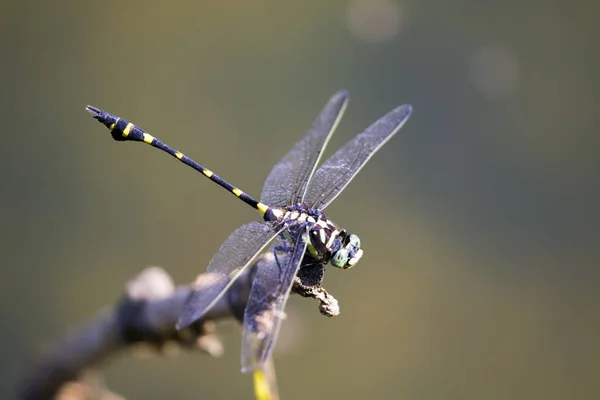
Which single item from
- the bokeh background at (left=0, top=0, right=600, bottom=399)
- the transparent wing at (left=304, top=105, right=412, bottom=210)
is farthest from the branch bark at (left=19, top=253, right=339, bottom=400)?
the bokeh background at (left=0, top=0, right=600, bottom=399)

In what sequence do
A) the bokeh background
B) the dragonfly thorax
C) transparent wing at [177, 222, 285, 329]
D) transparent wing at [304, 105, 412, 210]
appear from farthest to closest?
the bokeh background
transparent wing at [304, 105, 412, 210]
the dragonfly thorax
transparent wing at [177, 222, 285, 329]

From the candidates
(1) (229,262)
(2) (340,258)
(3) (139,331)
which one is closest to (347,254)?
(2) (340,258)

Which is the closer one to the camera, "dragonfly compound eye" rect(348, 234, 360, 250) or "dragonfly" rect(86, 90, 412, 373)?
"dragonfly" rect(86, 90, 412, 373)

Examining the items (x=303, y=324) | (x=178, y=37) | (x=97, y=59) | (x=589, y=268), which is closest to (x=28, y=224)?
(x=97, y=59)

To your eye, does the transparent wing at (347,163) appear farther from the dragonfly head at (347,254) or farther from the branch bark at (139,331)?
the branch bark at (139,331)

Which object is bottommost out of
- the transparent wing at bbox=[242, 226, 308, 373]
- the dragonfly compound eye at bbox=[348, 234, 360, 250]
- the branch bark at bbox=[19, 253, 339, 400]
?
the branch bark at bbox=[19, 253, 339, 400]

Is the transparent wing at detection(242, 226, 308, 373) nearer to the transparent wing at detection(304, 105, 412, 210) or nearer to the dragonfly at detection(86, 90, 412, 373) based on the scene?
the dragonfly at detection(86, 90, 412, 373)
